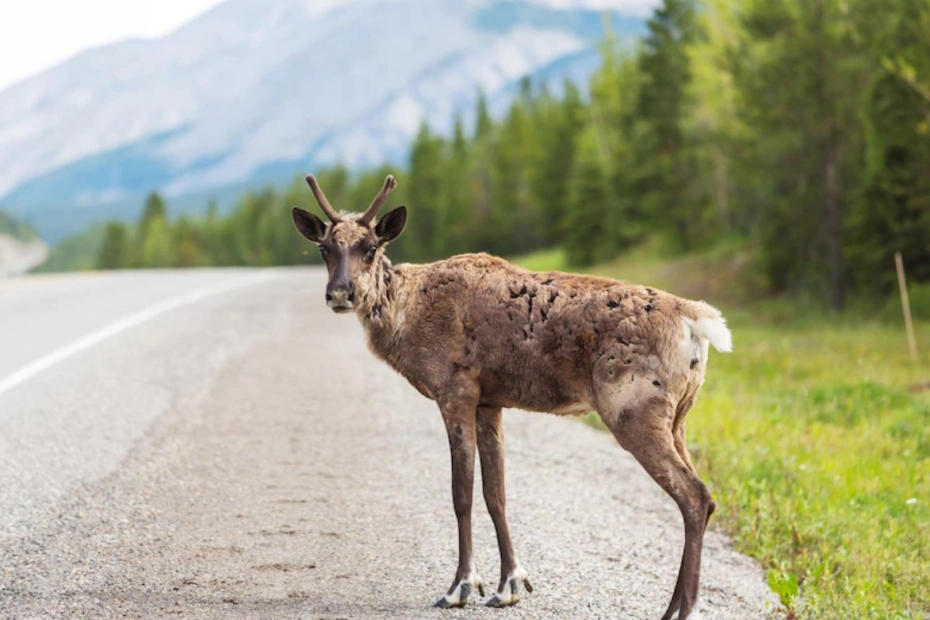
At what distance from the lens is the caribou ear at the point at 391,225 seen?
17.5ft

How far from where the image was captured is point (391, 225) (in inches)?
212

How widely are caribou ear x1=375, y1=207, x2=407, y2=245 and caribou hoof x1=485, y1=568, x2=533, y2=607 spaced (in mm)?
1842

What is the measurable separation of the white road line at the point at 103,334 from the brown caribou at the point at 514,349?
605 centimetres

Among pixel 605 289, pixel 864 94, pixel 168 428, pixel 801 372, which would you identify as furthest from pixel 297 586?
pixel 864 94

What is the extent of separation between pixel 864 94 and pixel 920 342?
7156 millimetres

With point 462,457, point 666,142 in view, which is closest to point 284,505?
point 462,457

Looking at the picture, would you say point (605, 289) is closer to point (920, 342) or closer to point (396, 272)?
point (396, 272)

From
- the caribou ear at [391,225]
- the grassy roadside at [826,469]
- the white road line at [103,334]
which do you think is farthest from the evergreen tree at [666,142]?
the caribou ear at [391,225]

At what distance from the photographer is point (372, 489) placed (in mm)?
6816

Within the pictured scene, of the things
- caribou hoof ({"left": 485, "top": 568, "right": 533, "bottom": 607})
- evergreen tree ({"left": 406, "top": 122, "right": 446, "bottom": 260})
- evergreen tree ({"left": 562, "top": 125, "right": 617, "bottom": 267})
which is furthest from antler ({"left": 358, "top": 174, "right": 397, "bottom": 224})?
evergreen tree ({"left": 406, "top": 122, "right": 446, "bottom": 260})

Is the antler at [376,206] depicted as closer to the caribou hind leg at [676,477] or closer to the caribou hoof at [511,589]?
the caribou hind leg at [676,477]

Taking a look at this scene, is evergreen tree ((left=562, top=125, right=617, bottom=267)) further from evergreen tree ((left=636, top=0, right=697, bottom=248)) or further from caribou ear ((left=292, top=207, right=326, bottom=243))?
caribou ear ((left=292, top=207, right=326, bottom=243))

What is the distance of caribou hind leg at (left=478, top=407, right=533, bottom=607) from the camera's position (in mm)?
5016

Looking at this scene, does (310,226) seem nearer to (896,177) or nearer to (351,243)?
(351,243)
